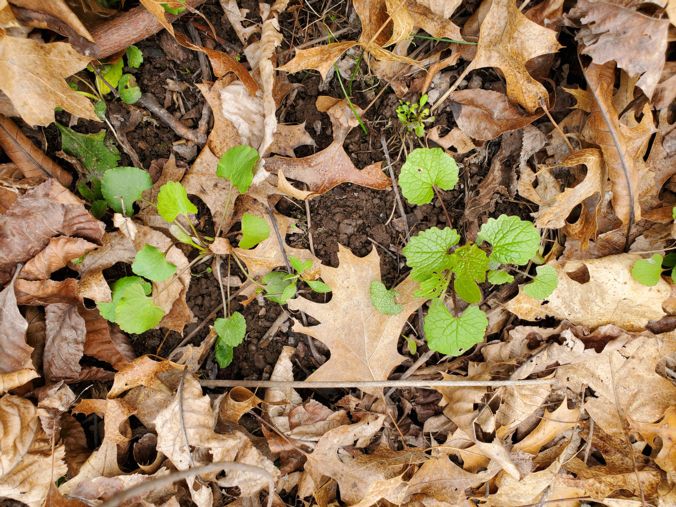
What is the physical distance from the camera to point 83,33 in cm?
176

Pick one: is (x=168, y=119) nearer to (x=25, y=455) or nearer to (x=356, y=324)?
(x=356, y=324)

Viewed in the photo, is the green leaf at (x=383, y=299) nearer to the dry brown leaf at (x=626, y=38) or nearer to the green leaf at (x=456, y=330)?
the green leaf at (x=456, y=330)

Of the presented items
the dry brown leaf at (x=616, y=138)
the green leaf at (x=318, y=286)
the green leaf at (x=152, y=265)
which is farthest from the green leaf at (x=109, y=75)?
the dry brown leaf at (x=616, y=138)

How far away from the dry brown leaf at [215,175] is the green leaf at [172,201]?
0.52ft

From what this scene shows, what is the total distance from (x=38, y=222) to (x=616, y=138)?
6.94 ft

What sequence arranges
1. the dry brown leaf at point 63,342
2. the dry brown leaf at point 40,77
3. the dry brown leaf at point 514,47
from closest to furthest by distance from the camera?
the dry brown leaf at point 40,77
the dry brown leaf at point 514,47
the dry brown leaf at point 63,342

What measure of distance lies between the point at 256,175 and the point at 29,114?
796 millimetres

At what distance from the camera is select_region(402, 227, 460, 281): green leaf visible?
1896 millimetres

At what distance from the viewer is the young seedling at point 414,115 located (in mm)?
2008

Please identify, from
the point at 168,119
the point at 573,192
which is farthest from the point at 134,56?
the point at 573,192

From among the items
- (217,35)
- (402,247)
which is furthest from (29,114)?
(402,247)

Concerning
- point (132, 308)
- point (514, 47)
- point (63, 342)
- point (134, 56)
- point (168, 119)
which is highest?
point (514, 47)

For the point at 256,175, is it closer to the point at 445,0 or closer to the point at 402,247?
the point at 402,247

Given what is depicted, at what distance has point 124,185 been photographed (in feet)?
6.35
